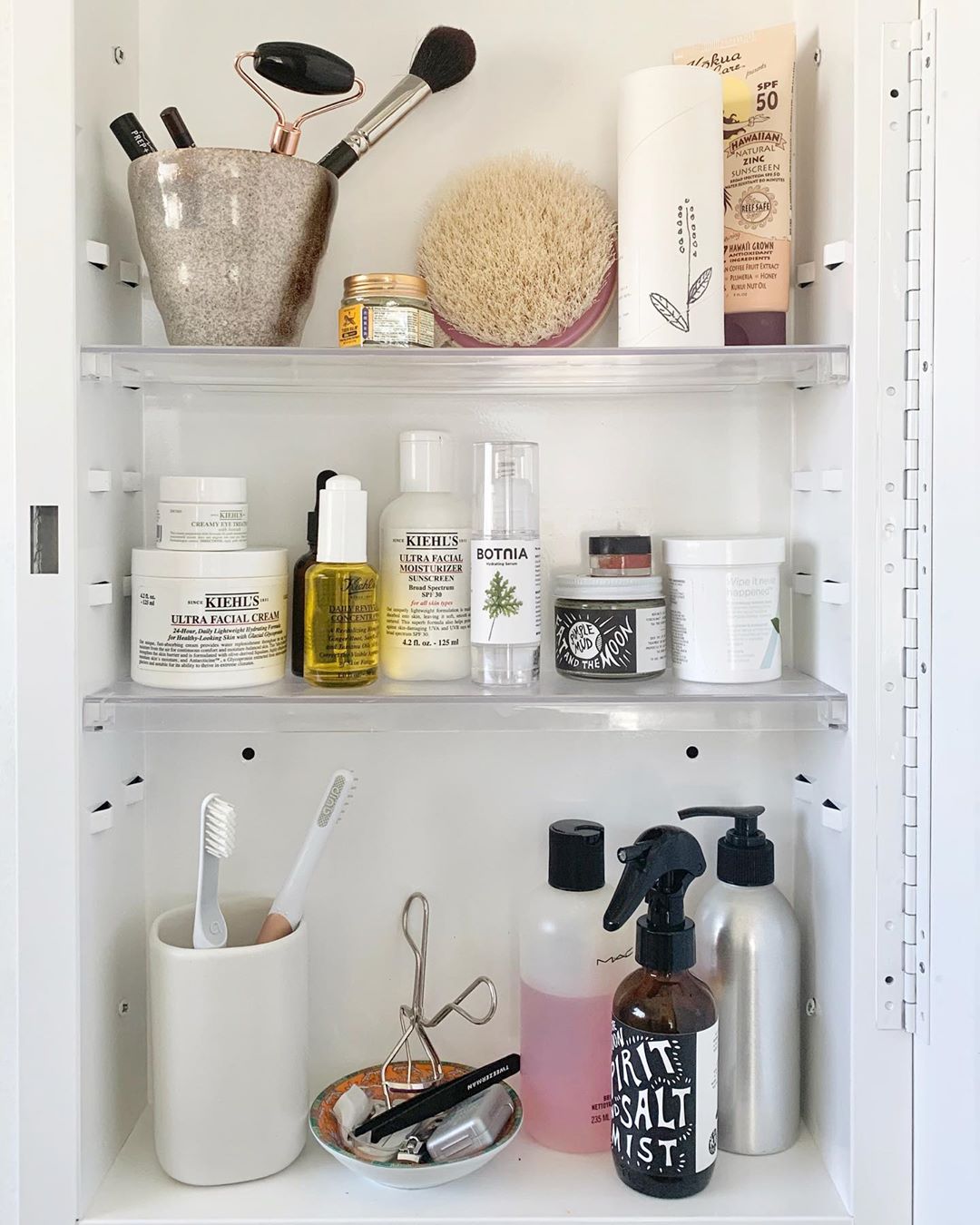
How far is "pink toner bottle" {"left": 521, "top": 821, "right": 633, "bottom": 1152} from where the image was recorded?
0.70 metres

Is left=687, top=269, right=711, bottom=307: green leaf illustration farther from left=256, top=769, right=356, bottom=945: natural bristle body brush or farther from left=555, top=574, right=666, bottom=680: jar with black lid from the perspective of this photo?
left=256, top=769, right=356, bottom=945: natural bristle body brush

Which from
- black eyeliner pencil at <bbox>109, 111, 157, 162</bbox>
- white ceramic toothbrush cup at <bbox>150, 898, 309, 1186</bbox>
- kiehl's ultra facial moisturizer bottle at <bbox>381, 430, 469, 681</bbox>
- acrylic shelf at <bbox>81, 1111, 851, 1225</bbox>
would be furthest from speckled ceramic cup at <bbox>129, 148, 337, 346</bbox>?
acrylic shelf at <bbox>81, 1111, 851, 1225</bbox>

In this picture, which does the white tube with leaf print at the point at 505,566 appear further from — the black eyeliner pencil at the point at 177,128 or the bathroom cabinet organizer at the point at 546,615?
the black eyeliner pencil at the point at 177,128

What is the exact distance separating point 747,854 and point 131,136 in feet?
1.84

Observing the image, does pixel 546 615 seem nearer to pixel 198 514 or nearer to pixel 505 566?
pixel 505 566

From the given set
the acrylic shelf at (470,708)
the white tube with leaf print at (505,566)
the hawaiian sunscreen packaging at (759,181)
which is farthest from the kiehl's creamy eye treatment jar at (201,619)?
the hawaiian sunscreen packaging at (759,181)

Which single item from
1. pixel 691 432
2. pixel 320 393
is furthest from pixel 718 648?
pixel 320 393

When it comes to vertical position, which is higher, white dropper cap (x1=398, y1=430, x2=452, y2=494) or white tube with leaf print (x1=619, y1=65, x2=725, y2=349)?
white tube with leaf print (x1=619, y1=65, x2=725, y2=349)

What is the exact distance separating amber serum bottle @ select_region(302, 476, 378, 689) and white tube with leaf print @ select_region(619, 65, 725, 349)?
7.7 inches

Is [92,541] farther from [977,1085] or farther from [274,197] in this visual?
[977,1085]

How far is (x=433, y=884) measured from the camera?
2.53 feet

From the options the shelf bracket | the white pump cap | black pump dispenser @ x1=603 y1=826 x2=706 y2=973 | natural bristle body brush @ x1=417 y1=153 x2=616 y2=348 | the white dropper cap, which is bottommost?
black pump dispenser @ x1=603 y1=826 x2=706 y2=973

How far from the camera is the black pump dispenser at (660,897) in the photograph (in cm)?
64

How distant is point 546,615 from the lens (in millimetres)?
762
